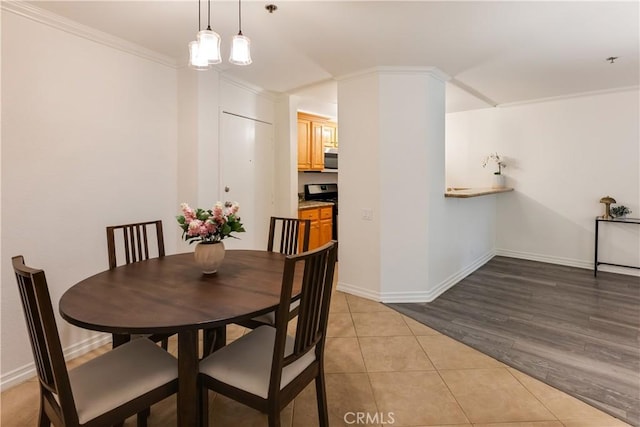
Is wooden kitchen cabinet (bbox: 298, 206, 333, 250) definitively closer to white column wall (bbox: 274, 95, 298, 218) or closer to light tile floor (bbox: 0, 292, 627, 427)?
white column wall (bbox: 274, 95, 298, 218)

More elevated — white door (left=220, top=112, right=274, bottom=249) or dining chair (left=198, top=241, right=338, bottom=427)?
white door (left=220, top=112, right=274, bottom=249)

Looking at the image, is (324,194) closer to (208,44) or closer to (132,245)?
(132,245)

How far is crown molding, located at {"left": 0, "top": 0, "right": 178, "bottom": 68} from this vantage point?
204 centimetres

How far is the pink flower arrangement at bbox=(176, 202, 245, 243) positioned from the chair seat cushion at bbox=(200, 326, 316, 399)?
577 mm

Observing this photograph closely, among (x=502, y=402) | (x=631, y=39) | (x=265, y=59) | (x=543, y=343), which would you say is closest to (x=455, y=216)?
(x=543, y=343)

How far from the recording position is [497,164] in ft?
16.7

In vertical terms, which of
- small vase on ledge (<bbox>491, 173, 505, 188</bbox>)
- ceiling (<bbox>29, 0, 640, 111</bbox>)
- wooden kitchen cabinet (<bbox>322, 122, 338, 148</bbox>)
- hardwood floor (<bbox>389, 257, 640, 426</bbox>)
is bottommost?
hardwood floor (<bbox>389, 257, 640, 426</bbox>)

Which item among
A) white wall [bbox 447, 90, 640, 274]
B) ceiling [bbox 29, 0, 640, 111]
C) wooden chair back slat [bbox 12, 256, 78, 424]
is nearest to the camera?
wooden chair back slat [bbox 12, 256, 78, 424]

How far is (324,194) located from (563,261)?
12.2 feet

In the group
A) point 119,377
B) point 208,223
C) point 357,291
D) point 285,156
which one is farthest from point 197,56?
point 357,291

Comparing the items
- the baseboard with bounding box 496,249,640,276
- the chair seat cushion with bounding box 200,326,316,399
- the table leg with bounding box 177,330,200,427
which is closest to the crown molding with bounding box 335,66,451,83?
the chair seat cushion with bounding box 200,326,316,399

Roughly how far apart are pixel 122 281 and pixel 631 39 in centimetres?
409

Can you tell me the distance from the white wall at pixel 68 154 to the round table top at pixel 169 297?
0.77 m

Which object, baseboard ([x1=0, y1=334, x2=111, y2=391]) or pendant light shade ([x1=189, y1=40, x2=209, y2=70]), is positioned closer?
pendant light shade ([x1=189, y1=40, x2=209, y2=70])
